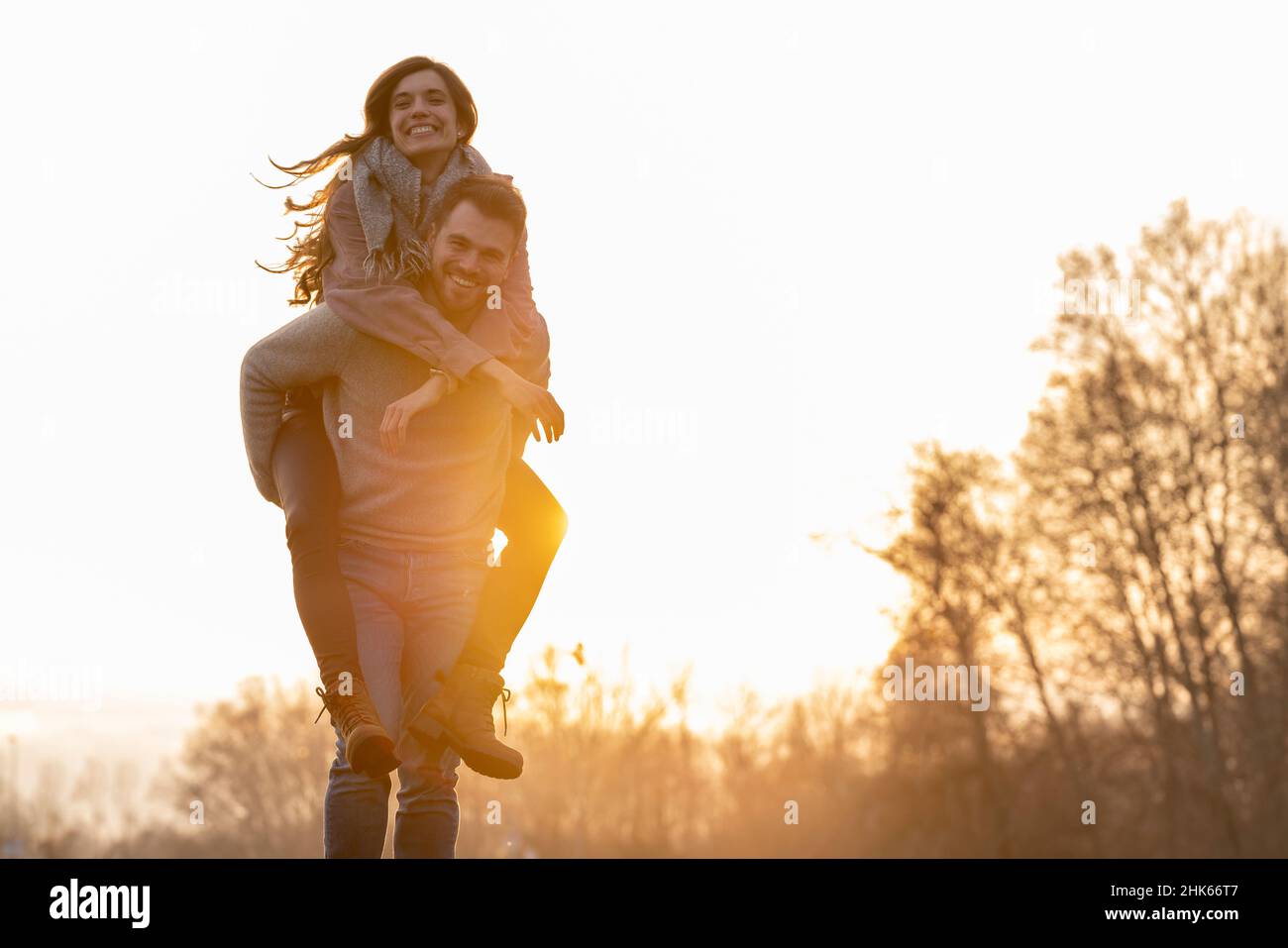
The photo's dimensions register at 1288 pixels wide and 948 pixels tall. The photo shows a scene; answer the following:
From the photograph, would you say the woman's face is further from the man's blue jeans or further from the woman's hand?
the man's blue jeans

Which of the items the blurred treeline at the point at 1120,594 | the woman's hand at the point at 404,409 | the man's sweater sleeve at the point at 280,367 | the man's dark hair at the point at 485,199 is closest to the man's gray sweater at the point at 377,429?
the man's sweater sleeve at the point at 280,367

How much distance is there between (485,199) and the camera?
4.24 metres

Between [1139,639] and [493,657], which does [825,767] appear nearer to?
[1139,639]

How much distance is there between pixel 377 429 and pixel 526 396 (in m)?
0.46

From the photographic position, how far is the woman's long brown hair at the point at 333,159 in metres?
4.51

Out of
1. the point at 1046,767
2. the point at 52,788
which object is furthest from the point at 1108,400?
the point at 52,788

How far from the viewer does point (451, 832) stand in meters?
4.14

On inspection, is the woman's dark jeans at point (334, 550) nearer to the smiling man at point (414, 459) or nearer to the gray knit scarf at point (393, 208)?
the smiling man at point (414, 459)

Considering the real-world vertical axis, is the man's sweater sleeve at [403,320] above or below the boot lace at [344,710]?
above

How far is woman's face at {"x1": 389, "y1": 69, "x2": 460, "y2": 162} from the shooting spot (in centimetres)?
442

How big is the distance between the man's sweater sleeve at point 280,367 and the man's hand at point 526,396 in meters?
0.43

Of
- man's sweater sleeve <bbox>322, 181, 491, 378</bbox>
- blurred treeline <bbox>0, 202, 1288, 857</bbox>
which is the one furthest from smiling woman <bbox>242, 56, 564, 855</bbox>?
blurred treeline <bbox>0, 202, 1288, 857</bbox>

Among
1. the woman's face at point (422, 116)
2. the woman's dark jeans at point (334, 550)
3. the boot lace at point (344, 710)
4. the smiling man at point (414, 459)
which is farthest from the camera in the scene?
the woman's face at point (422, 116)

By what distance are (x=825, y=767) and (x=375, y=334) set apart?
30.4 m
